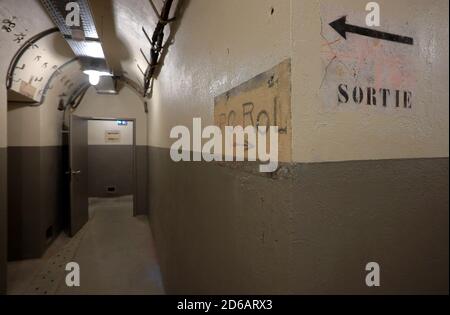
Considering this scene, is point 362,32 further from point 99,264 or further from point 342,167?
point 99,264

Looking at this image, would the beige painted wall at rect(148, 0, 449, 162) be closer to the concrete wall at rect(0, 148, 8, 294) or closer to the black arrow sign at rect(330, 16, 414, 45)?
the black arrow sign at rect(330, 16, 414, 45)

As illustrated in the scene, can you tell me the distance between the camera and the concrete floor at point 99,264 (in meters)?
2.58

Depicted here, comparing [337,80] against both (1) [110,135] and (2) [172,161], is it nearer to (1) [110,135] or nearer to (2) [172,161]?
(2) [172,161]

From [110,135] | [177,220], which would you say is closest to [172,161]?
[177,220]

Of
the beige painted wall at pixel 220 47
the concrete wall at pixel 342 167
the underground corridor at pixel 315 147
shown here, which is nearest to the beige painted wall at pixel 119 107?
the beige painted wall at pixel 220 47

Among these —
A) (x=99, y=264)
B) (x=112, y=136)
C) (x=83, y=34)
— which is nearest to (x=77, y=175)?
(x=99, y=264)

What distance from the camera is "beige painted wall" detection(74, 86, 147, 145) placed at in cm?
499

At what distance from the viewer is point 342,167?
64 centimetres

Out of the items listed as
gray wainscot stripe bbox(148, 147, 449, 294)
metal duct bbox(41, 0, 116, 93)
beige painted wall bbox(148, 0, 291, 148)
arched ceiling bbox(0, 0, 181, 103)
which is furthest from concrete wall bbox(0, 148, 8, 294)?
gray wainscot stripe bbox(148, 147, 449, 294)

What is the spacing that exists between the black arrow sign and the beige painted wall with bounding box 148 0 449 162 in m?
0.02

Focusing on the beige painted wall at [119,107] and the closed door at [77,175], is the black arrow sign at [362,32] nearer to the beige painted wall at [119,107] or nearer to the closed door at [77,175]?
the closed door at [77,175]

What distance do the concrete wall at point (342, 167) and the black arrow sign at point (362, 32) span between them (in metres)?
0.02

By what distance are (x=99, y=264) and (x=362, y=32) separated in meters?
3.45

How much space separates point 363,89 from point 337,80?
91 millimetres
